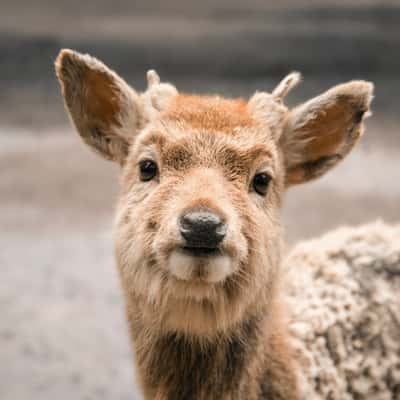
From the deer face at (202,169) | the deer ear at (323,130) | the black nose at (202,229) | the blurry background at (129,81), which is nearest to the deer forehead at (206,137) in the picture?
the deer face at (202,169)

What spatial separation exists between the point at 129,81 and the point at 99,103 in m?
2.24

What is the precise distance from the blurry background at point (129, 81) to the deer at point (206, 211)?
195 centimetres

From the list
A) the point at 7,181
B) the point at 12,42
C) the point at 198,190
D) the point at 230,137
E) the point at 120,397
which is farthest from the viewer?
the point at 7,181

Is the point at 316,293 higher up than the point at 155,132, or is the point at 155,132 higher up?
the point at 155,132

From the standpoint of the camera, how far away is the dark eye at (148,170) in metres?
2.14

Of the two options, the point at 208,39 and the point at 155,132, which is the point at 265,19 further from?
the point at 155,132

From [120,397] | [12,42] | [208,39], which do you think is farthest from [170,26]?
[120,397]

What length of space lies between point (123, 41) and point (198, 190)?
2981 millimetres

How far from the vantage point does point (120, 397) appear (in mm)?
3779

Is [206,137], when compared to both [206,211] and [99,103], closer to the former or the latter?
[206,211]

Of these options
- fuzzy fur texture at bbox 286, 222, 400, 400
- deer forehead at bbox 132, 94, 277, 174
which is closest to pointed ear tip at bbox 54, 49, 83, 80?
deer forehead at bbox 132, 94, 277, 174

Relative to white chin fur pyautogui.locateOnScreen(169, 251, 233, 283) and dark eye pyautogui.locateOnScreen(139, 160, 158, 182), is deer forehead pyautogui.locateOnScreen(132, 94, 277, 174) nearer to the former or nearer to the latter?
dark eye pyautogui.locateOnScreen(139, 160, 158, 182)

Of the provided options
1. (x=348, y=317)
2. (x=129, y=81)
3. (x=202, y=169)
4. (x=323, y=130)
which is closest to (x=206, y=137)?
(x=202, y=169)

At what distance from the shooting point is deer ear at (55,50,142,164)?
2.33 meters
